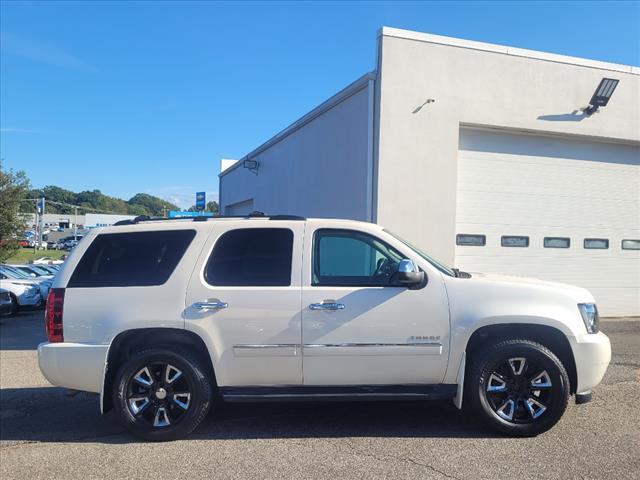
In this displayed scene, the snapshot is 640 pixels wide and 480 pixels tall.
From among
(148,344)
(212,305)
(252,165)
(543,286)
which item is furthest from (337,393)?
(252,165)

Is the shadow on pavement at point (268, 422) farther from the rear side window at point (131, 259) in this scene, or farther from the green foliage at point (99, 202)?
the green foliage at point (99, 202)

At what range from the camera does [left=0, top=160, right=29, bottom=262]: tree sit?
22.2 m

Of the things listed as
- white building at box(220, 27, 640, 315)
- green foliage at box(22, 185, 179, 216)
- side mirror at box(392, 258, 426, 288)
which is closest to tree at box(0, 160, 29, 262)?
white building at box(220, 27, 640, 315)

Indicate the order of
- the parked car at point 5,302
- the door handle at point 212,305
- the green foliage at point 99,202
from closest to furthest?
the door handle at point 212,305 → the parked car at point 5,302 → the green foliage at point 99,202

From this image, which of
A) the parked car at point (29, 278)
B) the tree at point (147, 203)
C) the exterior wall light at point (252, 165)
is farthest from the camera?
the tree at point (147, 203)

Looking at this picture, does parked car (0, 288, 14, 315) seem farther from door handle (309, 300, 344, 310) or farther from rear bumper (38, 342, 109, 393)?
door handle (309, 300, 344, 310)

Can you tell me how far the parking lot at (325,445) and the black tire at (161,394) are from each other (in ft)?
0.49

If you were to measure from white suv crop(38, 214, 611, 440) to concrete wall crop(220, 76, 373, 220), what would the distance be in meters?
6.28

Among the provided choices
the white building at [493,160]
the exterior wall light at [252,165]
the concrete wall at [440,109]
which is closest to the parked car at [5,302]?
the white building at [493,160]

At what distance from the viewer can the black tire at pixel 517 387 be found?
4.74 m

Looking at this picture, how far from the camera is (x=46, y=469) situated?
4.27 metres

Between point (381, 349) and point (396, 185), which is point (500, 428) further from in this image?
point (396, 185)

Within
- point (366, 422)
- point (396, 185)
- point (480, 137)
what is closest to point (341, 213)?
point (396, 185)

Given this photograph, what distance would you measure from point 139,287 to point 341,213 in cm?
801
